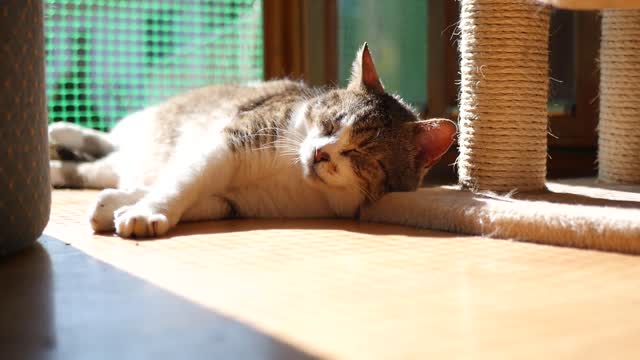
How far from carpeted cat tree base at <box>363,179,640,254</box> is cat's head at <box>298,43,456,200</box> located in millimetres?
68

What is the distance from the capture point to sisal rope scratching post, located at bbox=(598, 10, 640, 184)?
2.20 meters

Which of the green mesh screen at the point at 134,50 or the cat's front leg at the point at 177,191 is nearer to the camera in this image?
the cat's front leg at the point at 177,191

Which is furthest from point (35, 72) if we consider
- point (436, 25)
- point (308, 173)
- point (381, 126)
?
point (436, 25)

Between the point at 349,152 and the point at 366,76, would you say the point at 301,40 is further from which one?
the point at 349,152

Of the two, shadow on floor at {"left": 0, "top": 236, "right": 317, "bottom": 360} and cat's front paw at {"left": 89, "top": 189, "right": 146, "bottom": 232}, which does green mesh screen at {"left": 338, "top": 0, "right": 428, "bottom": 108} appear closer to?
cat's front paw at {"left": 89, "top": 189, "right": 146, "bottom": 232}

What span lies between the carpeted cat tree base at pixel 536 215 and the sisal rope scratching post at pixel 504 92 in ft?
0.26

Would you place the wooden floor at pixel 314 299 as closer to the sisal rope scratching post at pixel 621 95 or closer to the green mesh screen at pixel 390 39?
the sisal rope scratching post at pixel 621 95

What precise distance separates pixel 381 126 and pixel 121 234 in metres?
0.64

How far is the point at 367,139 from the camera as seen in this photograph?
5.90ft

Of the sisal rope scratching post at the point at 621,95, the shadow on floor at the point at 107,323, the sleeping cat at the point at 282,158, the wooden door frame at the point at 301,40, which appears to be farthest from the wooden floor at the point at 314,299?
the wooden door frame at the point at 301,40

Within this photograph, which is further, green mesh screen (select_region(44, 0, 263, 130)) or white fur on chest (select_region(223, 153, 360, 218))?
green mesh screen (select_region(44, 0, 263, 130))

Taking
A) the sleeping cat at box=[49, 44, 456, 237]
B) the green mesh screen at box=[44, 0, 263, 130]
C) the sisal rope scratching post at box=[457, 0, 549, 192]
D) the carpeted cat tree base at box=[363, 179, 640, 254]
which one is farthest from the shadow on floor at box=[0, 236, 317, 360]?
the green mesh screen at box=[44, 0, 263, 130]

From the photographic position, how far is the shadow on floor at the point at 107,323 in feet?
2.87

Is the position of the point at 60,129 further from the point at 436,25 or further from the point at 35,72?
the point at 436,25
